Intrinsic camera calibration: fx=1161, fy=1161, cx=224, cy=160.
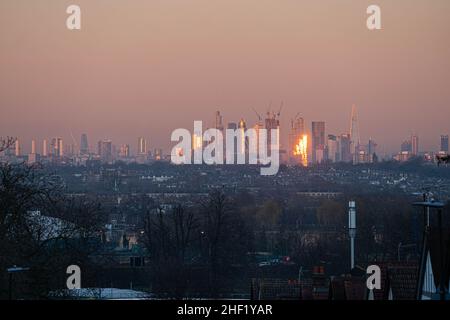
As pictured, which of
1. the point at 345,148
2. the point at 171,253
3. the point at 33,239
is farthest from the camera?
the point at 345,148

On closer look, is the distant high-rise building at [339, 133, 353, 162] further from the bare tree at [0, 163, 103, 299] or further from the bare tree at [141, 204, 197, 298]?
the bare tree at [0, 163, 103, 299]

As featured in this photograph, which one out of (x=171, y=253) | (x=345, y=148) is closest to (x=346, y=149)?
(x=345, y=148)

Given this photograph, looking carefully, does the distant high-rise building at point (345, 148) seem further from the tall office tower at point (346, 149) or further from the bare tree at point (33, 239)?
the bare tree at point (33, 239)

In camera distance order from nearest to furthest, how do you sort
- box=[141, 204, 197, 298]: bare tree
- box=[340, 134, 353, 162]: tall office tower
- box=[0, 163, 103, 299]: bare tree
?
box=[0, 163, 103, 299]: bare tree, box=[141, 204, 197, 298]: bare tree, box=[340, 134, 353, 162]: tall office tower

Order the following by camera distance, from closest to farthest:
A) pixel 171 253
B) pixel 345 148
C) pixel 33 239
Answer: pixel 33 239 → pixel 171 253 → pixel 345 148

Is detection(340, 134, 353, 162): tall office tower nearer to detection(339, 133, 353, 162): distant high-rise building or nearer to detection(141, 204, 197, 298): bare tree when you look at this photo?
detection(339, 133, 353, 162): distant high-rise building

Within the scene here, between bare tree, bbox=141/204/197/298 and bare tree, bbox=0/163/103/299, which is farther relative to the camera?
bare tree, bbox=141/204/197/298

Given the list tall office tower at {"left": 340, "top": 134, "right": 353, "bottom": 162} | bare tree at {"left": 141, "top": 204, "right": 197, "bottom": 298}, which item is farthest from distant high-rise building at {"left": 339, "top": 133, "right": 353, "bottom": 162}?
bare tree at {"left": 141, "top": 204, "right": 197, "bottom": 298}

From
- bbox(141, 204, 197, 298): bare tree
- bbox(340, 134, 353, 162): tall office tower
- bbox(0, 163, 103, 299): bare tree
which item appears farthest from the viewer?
bbox(340, 134, 353, 162): tall office tower

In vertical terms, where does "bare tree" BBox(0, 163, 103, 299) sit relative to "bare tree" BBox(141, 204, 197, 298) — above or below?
above

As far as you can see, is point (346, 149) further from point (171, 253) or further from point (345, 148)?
point (171, 253)
